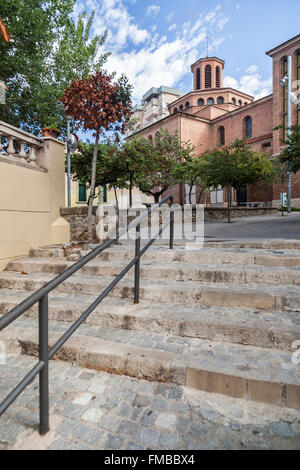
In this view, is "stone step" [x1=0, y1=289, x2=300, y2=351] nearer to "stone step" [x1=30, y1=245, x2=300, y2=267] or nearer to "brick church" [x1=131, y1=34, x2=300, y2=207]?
"stone step" [x1=30, y1=245, x2=300, y2=267]

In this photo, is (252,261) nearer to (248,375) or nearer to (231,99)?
(248,375)

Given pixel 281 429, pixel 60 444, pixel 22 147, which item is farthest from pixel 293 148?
pixel 60 444

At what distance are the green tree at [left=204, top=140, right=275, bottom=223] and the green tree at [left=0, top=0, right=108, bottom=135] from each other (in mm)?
7181

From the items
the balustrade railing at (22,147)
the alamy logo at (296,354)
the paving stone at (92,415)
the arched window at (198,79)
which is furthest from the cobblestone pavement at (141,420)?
the arched window at (198,79)

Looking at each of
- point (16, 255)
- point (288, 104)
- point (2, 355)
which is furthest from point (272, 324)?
point (288, 104)

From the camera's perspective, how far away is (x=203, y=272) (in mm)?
3070

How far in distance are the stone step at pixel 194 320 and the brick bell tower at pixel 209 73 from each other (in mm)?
38115

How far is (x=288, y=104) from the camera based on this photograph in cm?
2034

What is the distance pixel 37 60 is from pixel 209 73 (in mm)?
32014

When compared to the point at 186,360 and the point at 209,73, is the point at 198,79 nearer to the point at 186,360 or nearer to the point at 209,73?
the point at 209,73

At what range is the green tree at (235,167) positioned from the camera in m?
11.6

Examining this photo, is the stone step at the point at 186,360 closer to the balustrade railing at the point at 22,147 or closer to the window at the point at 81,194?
the balustrade railing at the point at 22,147

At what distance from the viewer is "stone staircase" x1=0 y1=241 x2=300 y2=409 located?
68.4 inches
